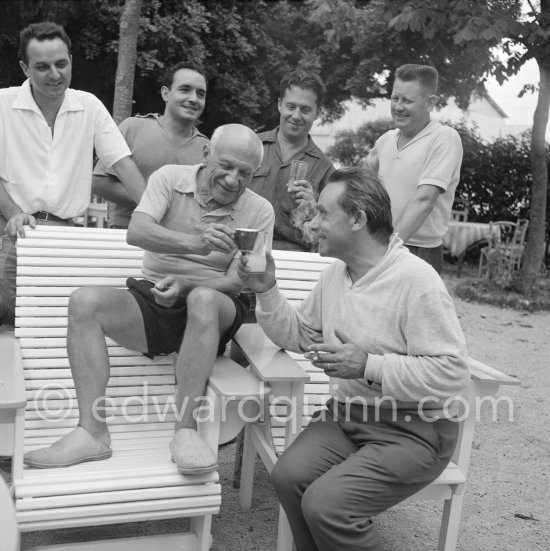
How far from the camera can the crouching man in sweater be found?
2.39m

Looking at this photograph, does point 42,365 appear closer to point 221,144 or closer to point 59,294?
point 59,294

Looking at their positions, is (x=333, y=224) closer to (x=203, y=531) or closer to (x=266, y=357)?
(x=266, y=357)

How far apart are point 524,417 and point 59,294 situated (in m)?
3.34

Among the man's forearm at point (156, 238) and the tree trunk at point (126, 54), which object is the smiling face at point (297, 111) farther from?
the tree trunk at point (126, 54)

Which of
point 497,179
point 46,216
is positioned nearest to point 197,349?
point 46,216

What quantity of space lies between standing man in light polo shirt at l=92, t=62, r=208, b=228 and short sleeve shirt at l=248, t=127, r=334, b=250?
0.45 m

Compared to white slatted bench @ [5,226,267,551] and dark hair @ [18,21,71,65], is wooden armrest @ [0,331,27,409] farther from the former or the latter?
dark hair @ [18,21,71,65]

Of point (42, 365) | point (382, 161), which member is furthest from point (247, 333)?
point (382, 161)

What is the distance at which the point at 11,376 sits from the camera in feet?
8.63

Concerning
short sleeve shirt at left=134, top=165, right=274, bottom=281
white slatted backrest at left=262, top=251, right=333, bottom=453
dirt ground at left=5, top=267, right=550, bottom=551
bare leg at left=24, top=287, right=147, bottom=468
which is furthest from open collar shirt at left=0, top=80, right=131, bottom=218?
dirt ground at left=5, top=267, right=550, bottom=551

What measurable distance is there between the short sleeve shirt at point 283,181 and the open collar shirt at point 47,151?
91cm

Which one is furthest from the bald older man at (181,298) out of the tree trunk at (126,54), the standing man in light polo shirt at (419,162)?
the tree trunk at (126,54)

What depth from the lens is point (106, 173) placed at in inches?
168

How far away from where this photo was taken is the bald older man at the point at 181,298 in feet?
9.12
